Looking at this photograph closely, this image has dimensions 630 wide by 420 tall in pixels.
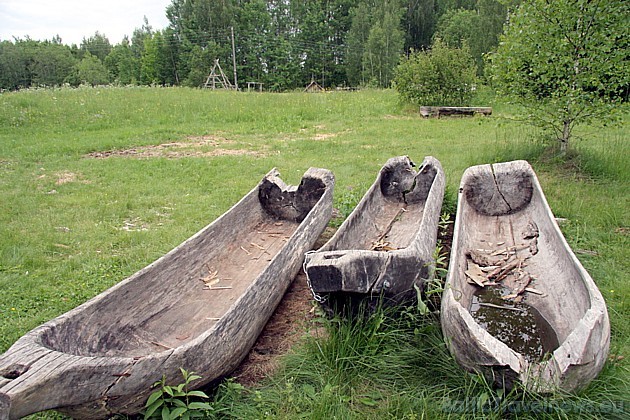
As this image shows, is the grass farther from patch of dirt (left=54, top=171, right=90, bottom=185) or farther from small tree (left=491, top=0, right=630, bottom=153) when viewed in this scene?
small tree (left=491, top=0, right=630, bottom=153)

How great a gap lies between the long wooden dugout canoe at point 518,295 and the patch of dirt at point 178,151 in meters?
5.14

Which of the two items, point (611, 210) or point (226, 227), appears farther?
point (611, 210)

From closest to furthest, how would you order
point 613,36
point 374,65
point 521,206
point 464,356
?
point 464,356 < point 521,206 < point 613,36 < point 374,65

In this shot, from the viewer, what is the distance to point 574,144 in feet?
23.6

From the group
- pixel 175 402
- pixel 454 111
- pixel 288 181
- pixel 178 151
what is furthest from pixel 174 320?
pixel 454 111

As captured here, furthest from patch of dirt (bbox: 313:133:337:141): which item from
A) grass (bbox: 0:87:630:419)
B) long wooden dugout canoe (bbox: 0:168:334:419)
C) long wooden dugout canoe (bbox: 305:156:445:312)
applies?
long wooden dugout canoe (bbox: 0:168:334:419)

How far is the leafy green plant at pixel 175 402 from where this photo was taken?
2.23m

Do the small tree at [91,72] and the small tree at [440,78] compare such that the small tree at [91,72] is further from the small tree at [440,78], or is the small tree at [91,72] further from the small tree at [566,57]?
the small tree at [566,57]

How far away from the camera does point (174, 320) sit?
3.17 m

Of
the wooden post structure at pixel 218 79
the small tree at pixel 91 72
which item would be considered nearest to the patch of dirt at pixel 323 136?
the wooden post structure at pixel 218 79

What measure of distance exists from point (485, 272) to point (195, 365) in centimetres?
241

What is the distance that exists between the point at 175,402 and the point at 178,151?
7.56m

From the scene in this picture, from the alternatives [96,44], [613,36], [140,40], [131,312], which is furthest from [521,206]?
[96,44]

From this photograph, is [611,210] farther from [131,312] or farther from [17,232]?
[17,232]
